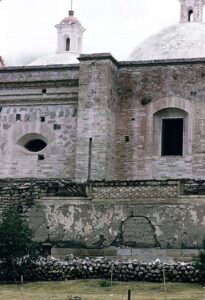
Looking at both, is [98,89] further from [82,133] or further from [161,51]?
[161,51]

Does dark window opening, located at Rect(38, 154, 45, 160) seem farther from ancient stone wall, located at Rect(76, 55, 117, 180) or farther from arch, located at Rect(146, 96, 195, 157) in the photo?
arch, located at Rect(146, 96, 195, 157)

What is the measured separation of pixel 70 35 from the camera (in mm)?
38469

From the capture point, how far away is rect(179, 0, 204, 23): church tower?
30.5 meters

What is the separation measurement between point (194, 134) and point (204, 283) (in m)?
8.48

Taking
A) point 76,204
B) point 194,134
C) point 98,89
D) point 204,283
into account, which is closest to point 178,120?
point 194,134

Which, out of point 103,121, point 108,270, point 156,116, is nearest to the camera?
point 108,270

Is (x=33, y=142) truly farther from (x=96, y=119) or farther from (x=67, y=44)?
(x=67, y=44)

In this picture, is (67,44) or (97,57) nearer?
(97,57)

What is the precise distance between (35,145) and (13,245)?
339 inches

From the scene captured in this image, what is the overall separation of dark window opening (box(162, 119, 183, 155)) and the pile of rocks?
300 inches

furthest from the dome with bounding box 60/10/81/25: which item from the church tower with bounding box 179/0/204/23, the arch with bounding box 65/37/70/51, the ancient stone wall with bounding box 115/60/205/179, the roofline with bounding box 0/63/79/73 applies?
the ancient stone wall with bounding box 115/60/205/179

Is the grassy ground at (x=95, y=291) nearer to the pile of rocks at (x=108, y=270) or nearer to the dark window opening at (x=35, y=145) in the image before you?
the pile of rocks at (x=108, y=270)

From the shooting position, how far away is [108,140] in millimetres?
23031

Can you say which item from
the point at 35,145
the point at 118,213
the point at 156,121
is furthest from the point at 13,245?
the point at 35,145
